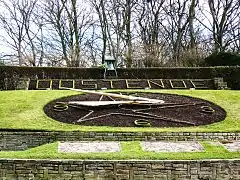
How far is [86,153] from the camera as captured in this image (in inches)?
379

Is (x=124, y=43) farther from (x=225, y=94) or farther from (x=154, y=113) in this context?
(x=154, y=113)

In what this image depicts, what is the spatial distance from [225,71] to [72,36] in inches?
561

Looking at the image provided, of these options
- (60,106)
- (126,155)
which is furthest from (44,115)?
(126,155)

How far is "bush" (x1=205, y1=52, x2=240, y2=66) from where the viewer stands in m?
23.9

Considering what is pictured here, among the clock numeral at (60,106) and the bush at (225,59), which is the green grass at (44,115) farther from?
the bush at (225,59)

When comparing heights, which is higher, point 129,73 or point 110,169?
point 129,73

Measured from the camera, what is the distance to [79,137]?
11.7 metres

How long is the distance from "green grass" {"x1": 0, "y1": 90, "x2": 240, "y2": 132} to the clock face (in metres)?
0.33

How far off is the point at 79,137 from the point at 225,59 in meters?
14.6

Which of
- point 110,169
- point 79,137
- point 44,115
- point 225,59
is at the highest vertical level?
point 225,59

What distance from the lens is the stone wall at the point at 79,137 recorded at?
1170 centimetres

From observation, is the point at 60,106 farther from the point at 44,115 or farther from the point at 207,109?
the point at 207,109

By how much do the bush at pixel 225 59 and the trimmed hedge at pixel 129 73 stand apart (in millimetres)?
2425

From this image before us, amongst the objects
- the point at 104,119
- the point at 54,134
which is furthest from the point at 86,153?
the point at 104,119
